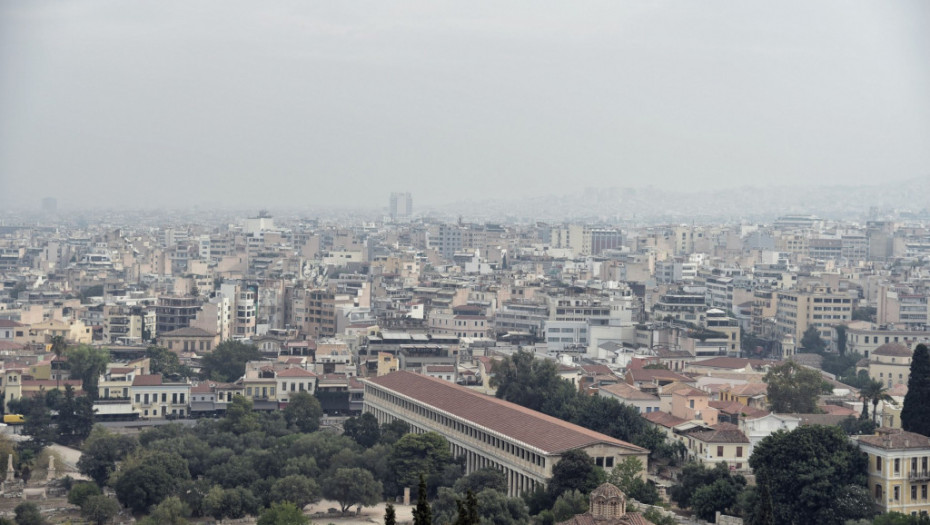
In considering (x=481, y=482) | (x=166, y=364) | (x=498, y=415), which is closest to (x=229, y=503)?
(x=481, y=482)

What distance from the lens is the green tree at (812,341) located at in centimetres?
5731

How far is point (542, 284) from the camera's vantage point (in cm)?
7044

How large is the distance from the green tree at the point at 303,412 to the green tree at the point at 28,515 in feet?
28.1

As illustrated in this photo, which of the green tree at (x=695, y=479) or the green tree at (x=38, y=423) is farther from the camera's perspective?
the green tree at (x=38, y=423)

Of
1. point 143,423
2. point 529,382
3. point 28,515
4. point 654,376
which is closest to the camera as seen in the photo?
point 28,515

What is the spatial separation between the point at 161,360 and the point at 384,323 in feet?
38.1

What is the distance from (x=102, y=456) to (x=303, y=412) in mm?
6100

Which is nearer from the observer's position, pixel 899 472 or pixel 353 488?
pixel 899 472

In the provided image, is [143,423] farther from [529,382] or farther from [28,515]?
[28,515]

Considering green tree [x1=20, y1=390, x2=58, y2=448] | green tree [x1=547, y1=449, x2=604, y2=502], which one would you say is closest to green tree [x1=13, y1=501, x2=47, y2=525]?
green tree [x1=20, y1=390, x2=58, y2=448]

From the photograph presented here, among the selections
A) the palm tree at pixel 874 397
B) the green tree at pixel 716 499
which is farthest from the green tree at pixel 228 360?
the green tree at pixel 716 499

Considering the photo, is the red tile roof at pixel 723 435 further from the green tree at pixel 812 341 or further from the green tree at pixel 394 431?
the green tree at pixel 812 341

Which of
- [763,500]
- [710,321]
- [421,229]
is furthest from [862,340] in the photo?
[421,229]

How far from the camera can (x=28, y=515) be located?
30.1 meters
